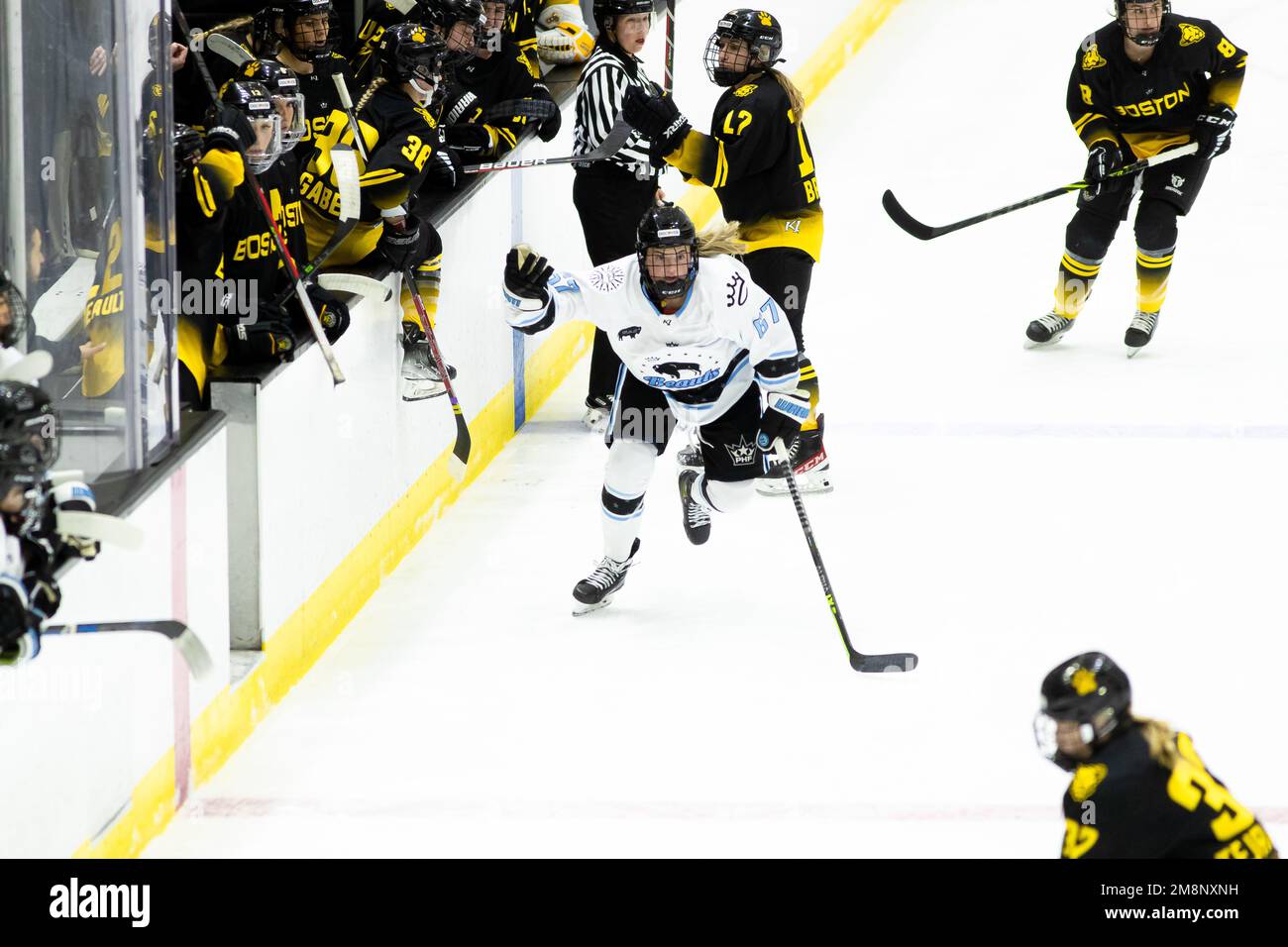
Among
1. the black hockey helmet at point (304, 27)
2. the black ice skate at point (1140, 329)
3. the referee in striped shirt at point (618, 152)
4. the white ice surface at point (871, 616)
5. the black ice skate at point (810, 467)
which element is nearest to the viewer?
the white ice surface at point (871, 616)

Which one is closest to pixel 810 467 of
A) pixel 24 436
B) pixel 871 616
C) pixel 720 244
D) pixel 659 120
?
pixel 871 616

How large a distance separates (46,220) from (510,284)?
1.10m

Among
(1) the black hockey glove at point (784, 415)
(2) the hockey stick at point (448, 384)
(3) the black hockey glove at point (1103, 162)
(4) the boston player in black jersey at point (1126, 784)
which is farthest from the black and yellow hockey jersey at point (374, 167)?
(4) the boston player in black jersey at point (1126, 784)

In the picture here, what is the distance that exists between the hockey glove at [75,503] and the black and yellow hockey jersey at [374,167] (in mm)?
1880

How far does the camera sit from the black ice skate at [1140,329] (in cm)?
735

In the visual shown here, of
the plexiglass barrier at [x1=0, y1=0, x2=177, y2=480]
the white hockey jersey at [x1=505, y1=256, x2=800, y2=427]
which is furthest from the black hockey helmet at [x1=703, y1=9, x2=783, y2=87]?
the plexiglass barrier at [x1=0, y1=0, x2=177, y2=480]

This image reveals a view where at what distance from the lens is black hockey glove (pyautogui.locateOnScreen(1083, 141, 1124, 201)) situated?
691cm

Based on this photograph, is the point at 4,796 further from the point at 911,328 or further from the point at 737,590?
the point at 911,328

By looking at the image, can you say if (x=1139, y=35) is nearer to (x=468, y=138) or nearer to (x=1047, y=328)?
(x=1047, y=328)

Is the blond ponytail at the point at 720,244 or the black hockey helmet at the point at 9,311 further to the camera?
the blond ponytail at the point at 720,244

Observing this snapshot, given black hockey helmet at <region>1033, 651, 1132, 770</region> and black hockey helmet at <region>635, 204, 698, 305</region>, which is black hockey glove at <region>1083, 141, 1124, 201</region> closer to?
black hockey helmet at <region>635, 204, 698, 305</region>
